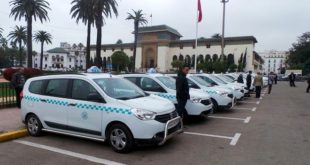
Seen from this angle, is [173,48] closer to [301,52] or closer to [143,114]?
[301,52]

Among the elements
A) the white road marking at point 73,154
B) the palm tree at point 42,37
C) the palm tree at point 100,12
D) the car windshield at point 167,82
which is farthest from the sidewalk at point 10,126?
the palm tree at point 42,37

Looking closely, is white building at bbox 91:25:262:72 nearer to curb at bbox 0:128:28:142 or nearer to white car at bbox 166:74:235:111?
white car at bbox 166:74:235:111

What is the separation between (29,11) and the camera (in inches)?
1500

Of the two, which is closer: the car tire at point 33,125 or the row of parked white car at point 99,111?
the row of parked white car at point 99,111

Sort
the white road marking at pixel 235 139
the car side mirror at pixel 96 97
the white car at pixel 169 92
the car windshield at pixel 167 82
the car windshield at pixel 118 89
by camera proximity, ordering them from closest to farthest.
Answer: the car side mirror at pixel 96 97
the car windshield at pixel 118 89
the white road marking at pixel 235 139
the white car at pixel 169 92
the car windshield at pixel 167 82

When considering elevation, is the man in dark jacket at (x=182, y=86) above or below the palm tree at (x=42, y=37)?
below

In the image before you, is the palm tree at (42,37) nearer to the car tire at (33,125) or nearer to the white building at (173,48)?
the white building at (173,48)

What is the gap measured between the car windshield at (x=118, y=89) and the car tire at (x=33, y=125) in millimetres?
2074

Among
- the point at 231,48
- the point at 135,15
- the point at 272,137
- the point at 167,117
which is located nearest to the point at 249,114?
the point at 272,137

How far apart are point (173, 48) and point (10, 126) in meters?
85.0

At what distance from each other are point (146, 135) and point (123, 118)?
1.95 feet

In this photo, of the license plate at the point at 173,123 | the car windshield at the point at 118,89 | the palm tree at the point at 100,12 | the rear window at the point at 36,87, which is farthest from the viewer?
the palm tree at the point at 100,12

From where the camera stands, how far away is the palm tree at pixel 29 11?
125 ft

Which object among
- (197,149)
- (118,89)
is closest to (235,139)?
(197,149)
